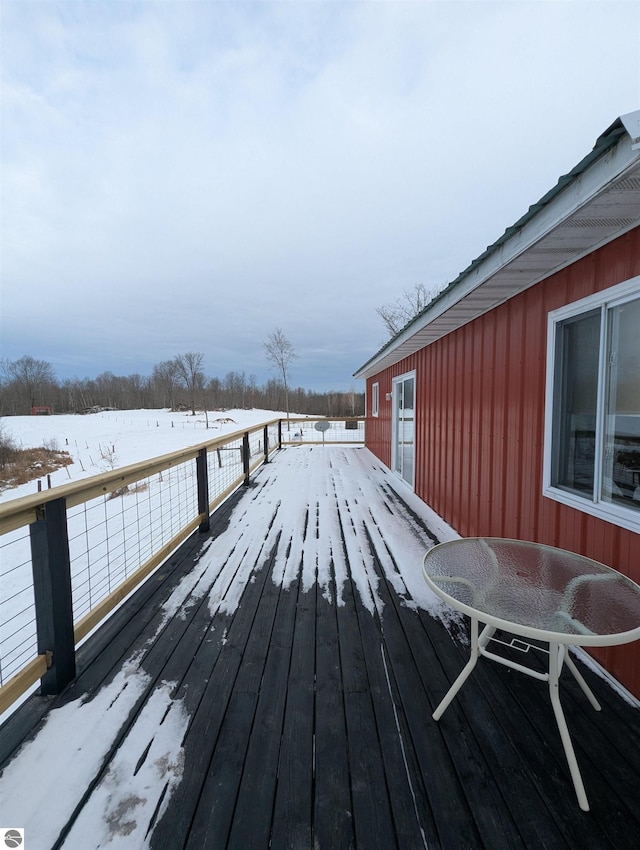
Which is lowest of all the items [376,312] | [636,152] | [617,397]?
[617,397]

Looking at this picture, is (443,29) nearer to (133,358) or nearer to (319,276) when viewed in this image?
(319,276)

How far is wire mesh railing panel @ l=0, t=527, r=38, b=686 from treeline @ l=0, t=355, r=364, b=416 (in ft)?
81.9

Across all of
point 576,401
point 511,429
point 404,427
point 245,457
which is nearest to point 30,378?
point 245,457

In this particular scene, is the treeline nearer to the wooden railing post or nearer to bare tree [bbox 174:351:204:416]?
bare tree [bbox 174:351:204:416]

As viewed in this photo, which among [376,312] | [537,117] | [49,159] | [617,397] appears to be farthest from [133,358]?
[617,397]

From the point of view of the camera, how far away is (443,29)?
5023mm

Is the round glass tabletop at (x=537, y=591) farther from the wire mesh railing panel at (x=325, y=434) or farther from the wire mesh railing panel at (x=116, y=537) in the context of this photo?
the wire mesh railing panel at (x=325, y=434)

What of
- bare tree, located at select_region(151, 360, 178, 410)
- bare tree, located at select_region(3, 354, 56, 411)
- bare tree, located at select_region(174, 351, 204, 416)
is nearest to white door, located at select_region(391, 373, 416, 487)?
bare tree, located at select_region(174, 351, 204, 416)

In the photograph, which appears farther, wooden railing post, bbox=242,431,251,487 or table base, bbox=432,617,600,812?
wooden railing post, bbox=242,431,251,487

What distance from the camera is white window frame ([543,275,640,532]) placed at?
1618 millimetres

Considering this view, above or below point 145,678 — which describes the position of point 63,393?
above

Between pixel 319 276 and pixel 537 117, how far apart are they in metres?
9.83

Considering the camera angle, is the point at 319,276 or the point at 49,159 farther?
the point at 319,276

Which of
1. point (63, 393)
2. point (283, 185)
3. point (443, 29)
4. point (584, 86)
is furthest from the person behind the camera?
point (63, 393)
